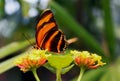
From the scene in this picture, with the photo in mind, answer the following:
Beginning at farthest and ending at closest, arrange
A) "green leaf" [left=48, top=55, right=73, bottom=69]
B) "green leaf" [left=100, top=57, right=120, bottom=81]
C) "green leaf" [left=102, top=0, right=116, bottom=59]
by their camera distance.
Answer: "green leaf" [left=102, top=0, right=116, bottom=59]
"green leaf" [left=100, top=57, right=120, bottom=81]
"green leaf" [left=48, top=55, right=73, bottom=69]

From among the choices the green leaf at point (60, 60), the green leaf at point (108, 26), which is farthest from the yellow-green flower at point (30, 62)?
the green leaf at point (108, 26)

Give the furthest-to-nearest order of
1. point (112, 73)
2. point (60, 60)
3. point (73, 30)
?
point (73, 30), point (112, 73), point (60, 60)

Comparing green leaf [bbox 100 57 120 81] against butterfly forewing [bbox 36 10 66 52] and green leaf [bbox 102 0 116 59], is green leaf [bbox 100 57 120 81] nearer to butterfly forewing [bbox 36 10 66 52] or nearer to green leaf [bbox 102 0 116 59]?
green leaf [bbox 102 0 116 59]

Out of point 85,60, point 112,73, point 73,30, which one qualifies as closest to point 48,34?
point 85,60

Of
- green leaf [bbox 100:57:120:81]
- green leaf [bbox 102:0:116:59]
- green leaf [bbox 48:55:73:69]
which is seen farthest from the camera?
green leaf [bbox 102:0:116:59]

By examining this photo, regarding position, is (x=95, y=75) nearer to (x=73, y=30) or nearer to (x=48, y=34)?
(x=73, y=30)

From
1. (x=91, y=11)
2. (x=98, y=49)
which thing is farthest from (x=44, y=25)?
(x=91, y=11)

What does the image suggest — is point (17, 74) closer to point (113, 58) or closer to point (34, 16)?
point (34, 16)

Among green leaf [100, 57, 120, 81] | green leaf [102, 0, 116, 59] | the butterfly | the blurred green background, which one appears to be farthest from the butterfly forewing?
green leaf [102, 0, 116, 59]
